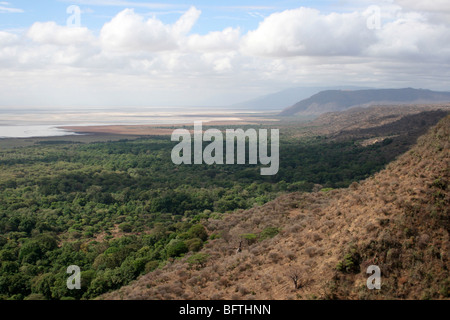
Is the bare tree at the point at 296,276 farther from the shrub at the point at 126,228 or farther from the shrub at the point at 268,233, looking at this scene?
the shrub at the point at 126,228

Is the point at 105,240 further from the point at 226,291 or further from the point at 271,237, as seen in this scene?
the point at 226,291

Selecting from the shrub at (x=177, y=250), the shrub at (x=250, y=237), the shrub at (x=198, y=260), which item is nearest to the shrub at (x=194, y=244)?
the shrub at (x=177, y=250)

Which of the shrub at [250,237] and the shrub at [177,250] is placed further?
the shrub at [177,250]

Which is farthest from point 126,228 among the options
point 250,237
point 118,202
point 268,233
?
point 268,233

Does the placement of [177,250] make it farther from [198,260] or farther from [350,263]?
[350,263]

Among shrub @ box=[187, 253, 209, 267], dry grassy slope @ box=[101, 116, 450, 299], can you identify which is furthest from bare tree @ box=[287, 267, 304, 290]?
shrub @ box=[187, 253, 209, 267]
